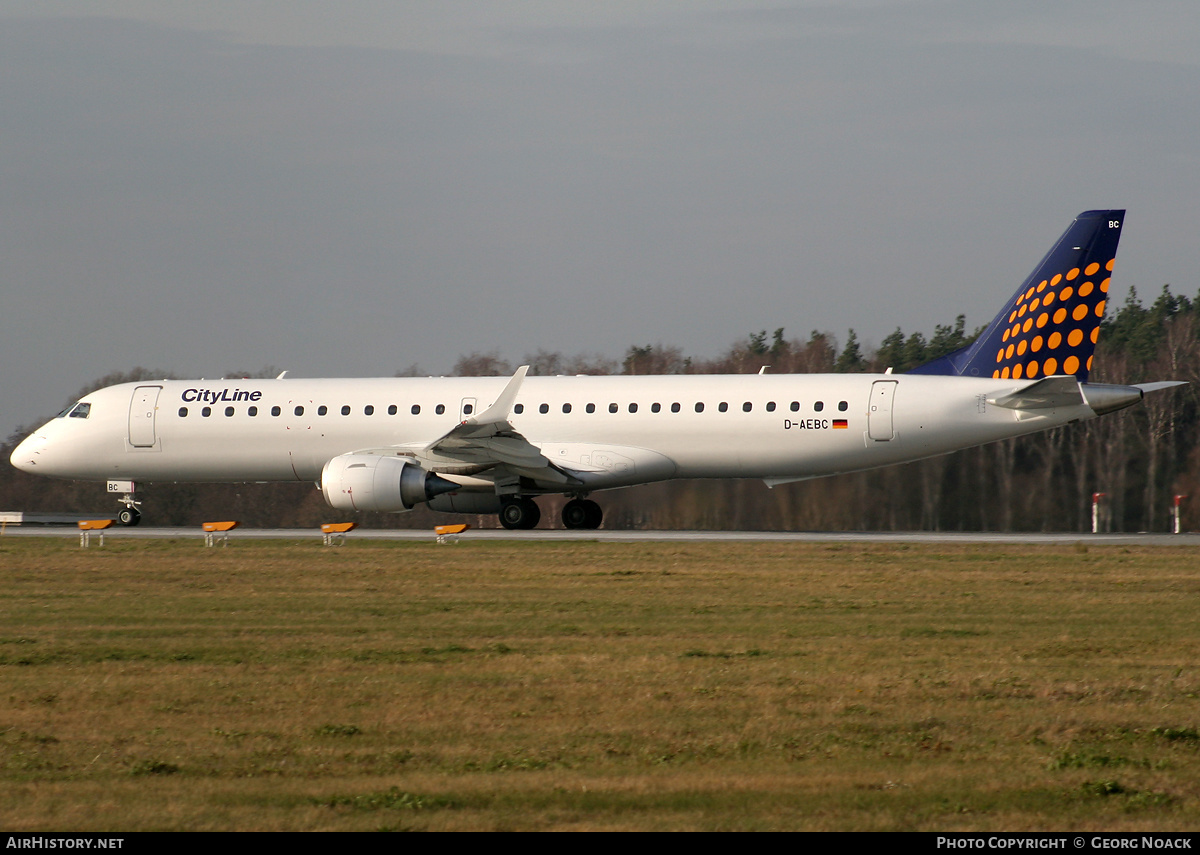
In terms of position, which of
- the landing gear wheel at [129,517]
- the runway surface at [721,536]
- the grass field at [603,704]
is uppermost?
the landing gear wheel at [129,517]

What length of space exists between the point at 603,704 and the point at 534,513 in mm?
20867

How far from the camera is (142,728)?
8891 millimetres

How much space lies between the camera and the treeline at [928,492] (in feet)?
105

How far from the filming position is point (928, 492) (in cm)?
3316

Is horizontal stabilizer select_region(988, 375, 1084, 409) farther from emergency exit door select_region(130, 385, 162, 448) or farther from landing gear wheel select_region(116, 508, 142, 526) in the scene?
landing gear wheel select_region(116, 508, 142, 526)

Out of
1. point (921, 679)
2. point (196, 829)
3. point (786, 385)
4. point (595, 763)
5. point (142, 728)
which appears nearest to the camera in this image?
point (196, 829)

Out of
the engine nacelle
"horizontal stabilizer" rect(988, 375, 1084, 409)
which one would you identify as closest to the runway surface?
the engine nacelle

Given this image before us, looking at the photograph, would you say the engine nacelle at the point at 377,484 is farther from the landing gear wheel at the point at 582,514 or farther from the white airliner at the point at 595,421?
the landing gear wheel at the point at 582,514

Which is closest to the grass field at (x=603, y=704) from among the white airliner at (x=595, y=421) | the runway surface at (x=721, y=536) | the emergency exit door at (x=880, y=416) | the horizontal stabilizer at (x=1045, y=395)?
the runway surface at (x=721, y=536)

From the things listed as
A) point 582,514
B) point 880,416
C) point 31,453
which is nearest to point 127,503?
point 31,453

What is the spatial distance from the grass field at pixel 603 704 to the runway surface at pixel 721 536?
25.6 feet

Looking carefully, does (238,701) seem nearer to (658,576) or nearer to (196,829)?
(196,829)

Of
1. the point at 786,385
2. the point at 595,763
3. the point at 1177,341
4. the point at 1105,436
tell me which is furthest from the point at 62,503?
the point at 595,763

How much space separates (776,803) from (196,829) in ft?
9.41
